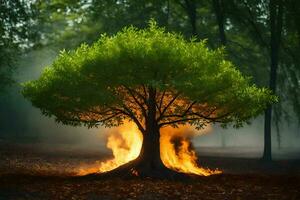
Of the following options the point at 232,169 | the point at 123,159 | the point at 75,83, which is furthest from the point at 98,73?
the point at 232,169

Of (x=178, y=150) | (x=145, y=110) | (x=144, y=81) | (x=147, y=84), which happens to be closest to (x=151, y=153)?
(x=145, y=110)

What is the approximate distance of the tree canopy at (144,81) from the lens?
17875 mm

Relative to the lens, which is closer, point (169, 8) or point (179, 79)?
point (179, 79)

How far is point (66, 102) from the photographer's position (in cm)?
1914

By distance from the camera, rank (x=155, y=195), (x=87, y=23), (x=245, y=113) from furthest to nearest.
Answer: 1. (x=87, y=23)
2. (x=245, y=113)
3. (x=155, y=195)

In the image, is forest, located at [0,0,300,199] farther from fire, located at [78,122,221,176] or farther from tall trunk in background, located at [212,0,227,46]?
tall trunk in background, located at [212,0,227,46]

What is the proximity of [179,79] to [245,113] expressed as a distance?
140 inches

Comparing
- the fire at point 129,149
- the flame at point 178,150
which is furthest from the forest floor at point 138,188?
the flame at point 178,150

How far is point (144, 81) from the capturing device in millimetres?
18188

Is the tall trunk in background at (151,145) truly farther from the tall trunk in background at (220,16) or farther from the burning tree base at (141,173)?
the tall trunk in background at (220,16)

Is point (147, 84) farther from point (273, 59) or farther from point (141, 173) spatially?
point (273, 59)

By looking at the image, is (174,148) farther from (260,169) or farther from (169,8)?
(169,8)

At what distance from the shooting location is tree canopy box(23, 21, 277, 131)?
17.9 m

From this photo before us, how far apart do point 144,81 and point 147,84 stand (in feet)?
0.54
